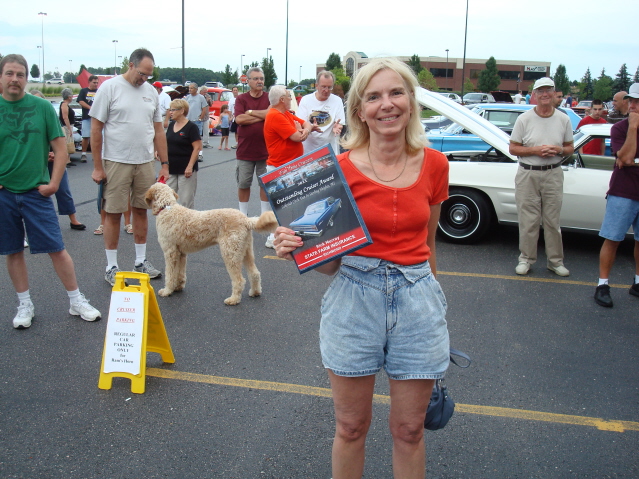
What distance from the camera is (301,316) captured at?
4.83m

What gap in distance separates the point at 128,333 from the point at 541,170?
462cm

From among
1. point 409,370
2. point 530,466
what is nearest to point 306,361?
point 530,466

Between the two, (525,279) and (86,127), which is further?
(86,127)

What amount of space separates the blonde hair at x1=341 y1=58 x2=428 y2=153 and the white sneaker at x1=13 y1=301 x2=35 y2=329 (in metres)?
3.50

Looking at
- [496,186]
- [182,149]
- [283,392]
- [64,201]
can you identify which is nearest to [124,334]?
[283,392]

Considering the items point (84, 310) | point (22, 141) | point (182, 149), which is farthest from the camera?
point (182, 149)

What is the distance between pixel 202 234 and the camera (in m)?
5.14

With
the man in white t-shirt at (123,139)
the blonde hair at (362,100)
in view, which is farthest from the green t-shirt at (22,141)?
the blonde hair at (362,100)

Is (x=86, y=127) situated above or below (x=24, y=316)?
above

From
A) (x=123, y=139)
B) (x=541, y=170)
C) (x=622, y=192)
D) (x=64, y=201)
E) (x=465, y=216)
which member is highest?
(x=123, y=139)

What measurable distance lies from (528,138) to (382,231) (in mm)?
4418

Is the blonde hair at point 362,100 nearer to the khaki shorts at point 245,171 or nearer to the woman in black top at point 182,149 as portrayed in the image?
the woman in black top at point 182,149

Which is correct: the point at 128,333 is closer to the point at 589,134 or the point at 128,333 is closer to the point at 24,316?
the point at 24,316

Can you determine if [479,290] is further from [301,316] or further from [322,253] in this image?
[322,253]
